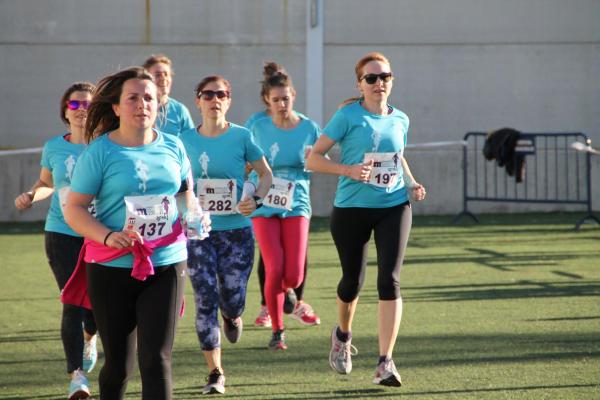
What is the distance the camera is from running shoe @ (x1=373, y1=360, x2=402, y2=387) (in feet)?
22.5

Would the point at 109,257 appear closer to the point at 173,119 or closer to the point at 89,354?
the point at 89,354

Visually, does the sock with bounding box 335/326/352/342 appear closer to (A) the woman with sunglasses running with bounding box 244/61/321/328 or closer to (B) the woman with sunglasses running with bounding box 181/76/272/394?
(B) the woman with sunglasses running with bounding box 181/76/272/394

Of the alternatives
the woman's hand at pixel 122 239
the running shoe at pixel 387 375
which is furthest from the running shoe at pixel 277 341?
the woman's hand at pixel 122 239

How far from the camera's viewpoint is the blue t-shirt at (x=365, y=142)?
23.8ft

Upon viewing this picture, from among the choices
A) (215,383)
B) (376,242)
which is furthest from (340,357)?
(215,383)

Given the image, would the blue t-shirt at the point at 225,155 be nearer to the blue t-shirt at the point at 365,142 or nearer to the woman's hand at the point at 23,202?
Result: the blue t-shirt at the point at 365,142

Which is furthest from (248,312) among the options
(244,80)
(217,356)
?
(244,80)

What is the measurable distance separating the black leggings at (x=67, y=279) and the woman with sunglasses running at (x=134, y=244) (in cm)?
155

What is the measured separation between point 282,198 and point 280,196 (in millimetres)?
22

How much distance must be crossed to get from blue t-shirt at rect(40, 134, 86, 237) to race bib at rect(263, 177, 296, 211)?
203cm

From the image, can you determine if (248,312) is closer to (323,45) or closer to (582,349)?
(582,349)

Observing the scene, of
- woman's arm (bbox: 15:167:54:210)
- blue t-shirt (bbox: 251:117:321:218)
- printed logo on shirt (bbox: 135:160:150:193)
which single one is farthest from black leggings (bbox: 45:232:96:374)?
blue t-shirt (bbox: 251:117:321:218)

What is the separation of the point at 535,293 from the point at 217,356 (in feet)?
15.3

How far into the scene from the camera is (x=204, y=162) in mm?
7570
